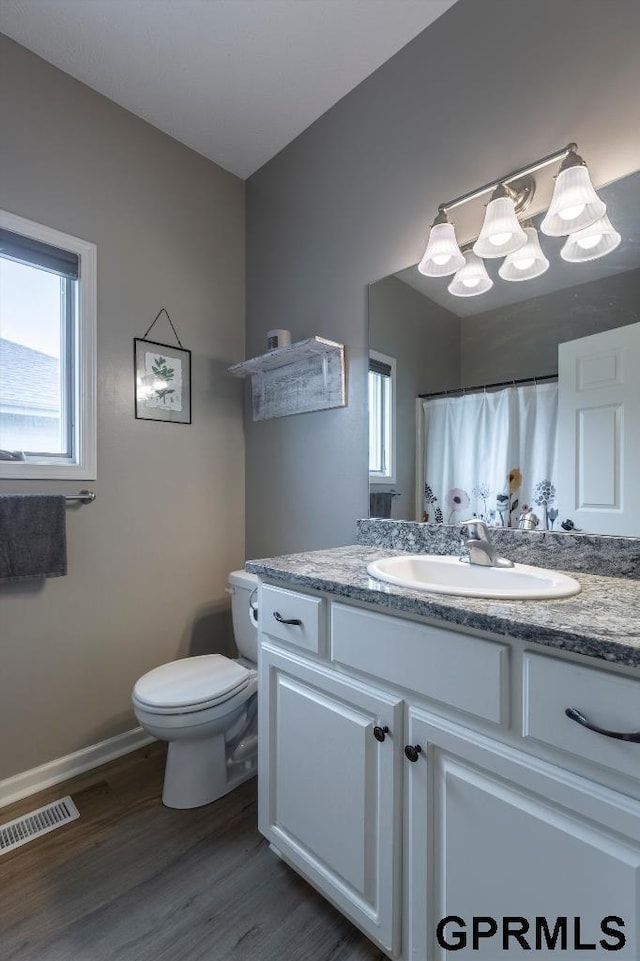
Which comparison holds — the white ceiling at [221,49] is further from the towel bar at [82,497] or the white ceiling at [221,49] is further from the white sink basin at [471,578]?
the white sink basin at [471,578]

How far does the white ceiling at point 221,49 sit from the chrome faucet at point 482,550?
1726mm

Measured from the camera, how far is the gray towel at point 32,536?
4.98ft

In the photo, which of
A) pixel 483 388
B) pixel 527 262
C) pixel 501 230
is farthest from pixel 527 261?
pixel 483 388

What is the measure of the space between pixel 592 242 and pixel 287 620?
51.8 inches

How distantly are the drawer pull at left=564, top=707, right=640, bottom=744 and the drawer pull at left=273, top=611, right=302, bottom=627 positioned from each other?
64 centimetres

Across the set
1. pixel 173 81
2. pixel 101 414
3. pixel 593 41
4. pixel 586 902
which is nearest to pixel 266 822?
pixel 586 902

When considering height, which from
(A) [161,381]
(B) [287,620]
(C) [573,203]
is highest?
(C) [573,203]

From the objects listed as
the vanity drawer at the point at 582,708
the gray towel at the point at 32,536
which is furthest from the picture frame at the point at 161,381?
the vanity drawer at the point at 582,708

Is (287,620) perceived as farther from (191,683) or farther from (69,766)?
(69,766)

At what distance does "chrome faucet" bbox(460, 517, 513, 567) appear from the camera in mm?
1208

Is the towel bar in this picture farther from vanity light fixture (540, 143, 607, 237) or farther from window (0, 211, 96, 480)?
vanity light fixture (540, 143, 607, 237)

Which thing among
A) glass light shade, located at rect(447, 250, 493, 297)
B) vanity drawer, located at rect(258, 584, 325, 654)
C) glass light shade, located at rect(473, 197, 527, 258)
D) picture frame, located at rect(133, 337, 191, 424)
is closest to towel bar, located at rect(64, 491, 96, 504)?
picture frame, located at rect(133, 337, 191, 424)

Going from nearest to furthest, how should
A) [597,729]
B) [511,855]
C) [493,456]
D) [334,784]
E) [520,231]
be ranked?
1. [597,729]
2. [511,855]
3. [334,784]
4. [520,231]
5. [493,456]

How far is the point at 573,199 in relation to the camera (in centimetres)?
115
